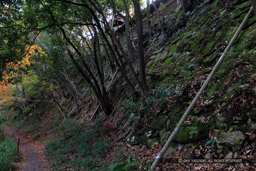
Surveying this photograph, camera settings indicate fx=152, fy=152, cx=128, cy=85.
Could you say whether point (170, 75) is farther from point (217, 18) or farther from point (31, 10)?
point (31, 10)

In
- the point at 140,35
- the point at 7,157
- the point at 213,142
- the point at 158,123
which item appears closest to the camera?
the point at 213,142

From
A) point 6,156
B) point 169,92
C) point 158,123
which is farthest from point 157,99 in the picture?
point 6,156

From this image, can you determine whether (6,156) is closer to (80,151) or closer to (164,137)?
(80,151)

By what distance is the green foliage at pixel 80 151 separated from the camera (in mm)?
6090

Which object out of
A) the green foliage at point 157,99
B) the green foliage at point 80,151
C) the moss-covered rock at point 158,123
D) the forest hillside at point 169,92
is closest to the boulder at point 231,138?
the forest hillside at point 169,92

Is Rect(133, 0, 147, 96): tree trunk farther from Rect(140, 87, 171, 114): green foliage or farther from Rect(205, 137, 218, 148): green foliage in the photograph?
Rect(205, 137, 218, 148): green foliage

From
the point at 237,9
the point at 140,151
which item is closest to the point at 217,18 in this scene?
the point at 237,9

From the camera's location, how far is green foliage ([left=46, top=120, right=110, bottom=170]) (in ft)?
20.0

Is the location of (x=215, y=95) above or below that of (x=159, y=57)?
below

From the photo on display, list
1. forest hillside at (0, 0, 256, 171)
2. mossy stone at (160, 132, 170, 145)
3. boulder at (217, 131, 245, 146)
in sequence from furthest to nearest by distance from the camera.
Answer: mossy stone at (160, 132, 170, 145) → forest hillside at (0, 0, 256, 171) → boulder at (217, 131, 245, 146)

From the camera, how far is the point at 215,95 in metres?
3.94

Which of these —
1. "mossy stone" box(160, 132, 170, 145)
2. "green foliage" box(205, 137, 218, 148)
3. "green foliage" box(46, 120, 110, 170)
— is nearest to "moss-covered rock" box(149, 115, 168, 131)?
"mossy stone" box(160, 132, 170, 145)

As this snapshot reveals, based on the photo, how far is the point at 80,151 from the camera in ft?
24.0

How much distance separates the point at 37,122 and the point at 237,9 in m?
20.2
